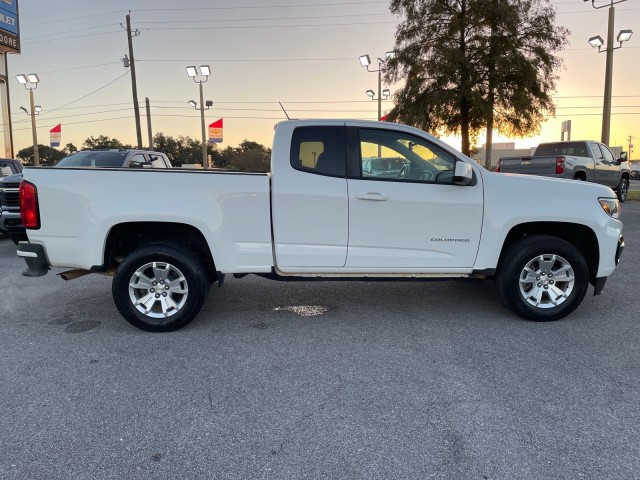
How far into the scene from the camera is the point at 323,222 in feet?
15.3

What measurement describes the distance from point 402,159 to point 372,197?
0.55 meters

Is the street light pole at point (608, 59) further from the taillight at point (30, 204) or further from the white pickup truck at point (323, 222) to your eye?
the taillight at point (30, 204)

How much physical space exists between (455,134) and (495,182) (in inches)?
767

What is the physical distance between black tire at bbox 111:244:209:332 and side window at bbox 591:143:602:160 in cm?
1536

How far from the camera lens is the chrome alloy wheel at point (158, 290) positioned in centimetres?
464

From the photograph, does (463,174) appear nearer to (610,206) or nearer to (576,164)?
(610,206)

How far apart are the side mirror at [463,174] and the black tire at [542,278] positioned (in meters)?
0.88

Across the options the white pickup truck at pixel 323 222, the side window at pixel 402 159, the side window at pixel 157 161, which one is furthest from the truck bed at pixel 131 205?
the side window at pixel 157 161

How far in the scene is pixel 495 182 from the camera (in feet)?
15.7

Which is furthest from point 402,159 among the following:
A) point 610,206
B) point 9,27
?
point 9,27

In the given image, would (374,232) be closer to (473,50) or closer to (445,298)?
(445,298)

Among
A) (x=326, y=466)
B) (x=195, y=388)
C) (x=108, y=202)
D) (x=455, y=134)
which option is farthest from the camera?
(x=455, y=134)

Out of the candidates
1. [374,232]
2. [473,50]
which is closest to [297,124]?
[374,232]

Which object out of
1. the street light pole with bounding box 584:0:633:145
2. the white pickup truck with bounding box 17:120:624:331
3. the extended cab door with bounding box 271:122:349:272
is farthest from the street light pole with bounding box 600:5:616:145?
the extended cab door with bounding box 271:122:349:272
